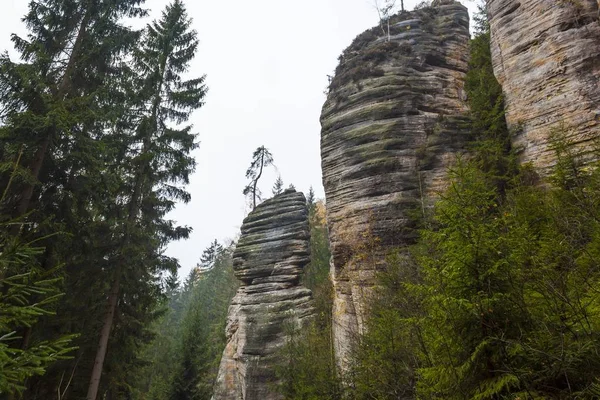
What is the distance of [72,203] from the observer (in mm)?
9078

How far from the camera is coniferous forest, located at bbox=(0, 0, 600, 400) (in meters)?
3.67

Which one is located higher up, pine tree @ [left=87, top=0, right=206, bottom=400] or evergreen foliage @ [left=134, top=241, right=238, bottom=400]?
pine tree @ [left=87, top=0, right=206, bottom=400]

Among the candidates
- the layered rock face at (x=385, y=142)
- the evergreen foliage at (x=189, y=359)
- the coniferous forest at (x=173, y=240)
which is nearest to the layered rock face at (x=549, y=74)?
the coniferous forest at (x=173, y=240)

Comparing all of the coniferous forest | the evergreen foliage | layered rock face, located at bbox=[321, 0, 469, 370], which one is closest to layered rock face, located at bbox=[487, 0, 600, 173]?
the coniferous forest

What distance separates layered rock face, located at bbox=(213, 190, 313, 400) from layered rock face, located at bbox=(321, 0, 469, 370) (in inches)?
184

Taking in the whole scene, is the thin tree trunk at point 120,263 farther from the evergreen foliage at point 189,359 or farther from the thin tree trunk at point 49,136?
the evergreen foliage at point 189,359

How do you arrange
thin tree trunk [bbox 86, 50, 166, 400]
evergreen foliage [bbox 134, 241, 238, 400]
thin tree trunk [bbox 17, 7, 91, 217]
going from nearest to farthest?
thin tree trunk [bbox 17, 7, 91, 217] < thin tree trunk [bbox 86, 50, 166, 400] < evergreen foliage [bbox 134, 241, 238, 400]

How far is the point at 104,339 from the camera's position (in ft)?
33.6

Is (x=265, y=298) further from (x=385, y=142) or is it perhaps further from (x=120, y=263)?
(x=385, y=142)

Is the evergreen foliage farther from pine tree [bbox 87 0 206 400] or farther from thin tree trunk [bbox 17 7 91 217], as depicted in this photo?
thin tree trunk [bbox 17 7 91 217]

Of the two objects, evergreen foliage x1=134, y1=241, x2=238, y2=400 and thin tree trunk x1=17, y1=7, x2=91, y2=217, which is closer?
thin tree trunk x1=17, y1=7, x2=91, y2=217

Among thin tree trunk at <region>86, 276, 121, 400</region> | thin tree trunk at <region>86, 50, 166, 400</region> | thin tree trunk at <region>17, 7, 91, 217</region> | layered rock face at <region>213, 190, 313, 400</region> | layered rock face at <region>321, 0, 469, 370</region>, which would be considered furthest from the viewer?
layered rock face at <region>213, 190, 313, 400</region>

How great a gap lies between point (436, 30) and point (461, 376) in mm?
18338

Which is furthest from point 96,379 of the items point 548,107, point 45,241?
point 548,107
